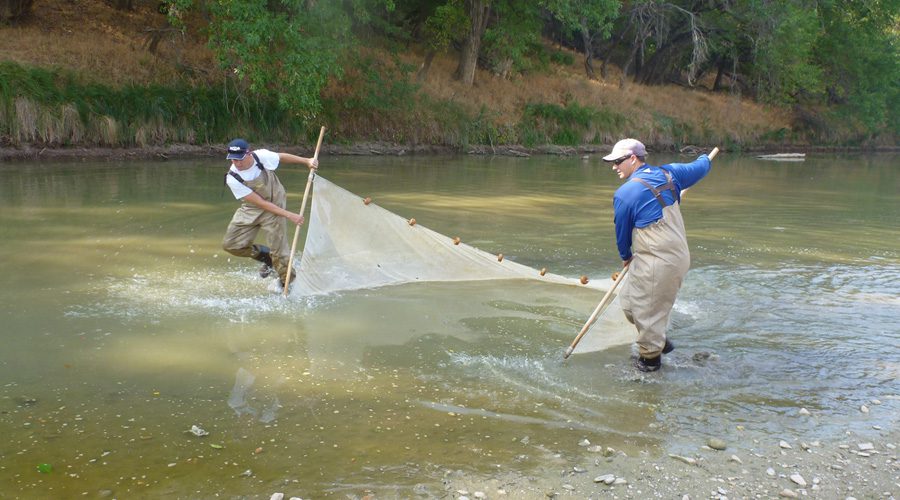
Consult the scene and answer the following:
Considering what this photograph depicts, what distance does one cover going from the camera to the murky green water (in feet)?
13.4

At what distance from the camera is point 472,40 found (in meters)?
26.7

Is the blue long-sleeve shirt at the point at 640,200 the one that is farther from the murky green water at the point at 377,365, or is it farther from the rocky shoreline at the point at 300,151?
the rocky shoreline at the point at 300,151

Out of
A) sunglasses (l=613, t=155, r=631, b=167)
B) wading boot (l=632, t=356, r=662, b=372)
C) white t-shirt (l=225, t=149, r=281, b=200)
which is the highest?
sunglasses (l=613, t=155, r=631, b=167)

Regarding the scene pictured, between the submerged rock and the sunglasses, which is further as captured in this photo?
the sunglasses

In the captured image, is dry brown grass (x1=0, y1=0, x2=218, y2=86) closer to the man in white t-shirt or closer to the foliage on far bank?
the foliage on far bank

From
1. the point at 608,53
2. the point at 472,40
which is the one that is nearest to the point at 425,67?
the point at 472,40

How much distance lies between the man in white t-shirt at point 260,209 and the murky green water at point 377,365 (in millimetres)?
422

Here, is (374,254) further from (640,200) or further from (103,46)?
(103,46)

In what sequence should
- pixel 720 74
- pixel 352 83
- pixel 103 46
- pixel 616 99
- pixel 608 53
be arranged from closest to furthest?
1. pixel 103 46
2. pixel 352 83
3. pixel 616 99
4. pixel 608 53
5. pixel 720 74

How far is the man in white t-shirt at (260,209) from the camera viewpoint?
685 centimetres

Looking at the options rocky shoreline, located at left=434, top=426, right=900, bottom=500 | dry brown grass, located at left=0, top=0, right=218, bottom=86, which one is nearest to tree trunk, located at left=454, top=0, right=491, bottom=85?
dry brown grass, located at left=0, top=0, right=218, bottom=86

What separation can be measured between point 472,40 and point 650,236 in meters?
22.7

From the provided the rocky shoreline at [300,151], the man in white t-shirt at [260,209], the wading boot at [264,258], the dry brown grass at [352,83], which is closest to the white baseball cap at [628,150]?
the man in white t-shirt at [260,209]

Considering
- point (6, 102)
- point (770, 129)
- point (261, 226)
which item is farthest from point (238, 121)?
point (770, 129)
